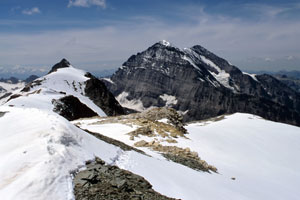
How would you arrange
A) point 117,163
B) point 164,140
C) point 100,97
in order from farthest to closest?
point 100,97 < point 164,140 < point 117,163

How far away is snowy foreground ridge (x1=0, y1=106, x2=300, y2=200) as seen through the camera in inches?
368

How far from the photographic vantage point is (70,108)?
63.1 m

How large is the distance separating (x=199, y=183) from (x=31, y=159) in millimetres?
11565

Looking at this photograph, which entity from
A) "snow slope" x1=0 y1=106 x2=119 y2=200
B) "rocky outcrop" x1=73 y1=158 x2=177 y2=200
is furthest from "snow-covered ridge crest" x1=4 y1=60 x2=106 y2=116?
"rocky outcrop" x1=73 y1=158 x2=177 y2=200

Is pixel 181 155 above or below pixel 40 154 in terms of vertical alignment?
below

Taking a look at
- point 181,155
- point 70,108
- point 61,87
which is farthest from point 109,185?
point 61,87

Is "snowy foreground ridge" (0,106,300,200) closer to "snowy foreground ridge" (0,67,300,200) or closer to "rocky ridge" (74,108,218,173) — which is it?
"snowy foreground ridge" (0,67,300,200)

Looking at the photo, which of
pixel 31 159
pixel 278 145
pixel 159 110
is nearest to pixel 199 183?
pixel 31 159

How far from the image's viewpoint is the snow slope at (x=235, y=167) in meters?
15.0

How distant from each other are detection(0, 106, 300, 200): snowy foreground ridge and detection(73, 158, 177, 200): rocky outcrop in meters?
0.50

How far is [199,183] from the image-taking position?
Answer: 54.1ft

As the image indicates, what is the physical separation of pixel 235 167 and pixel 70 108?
50.0m

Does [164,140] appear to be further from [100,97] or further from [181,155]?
[100,97]

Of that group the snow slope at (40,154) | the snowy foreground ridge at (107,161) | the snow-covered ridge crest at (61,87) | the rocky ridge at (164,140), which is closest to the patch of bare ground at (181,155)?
the rocky ridge at (164,140)
